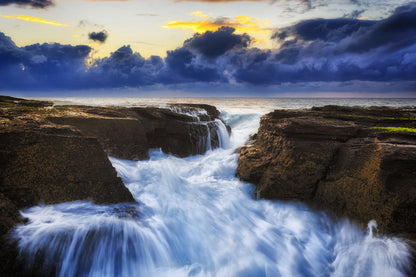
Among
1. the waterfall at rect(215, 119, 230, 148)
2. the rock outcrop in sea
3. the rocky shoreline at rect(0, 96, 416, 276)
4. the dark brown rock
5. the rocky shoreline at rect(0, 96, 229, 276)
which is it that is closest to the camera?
the rocky shoreline at rect(0, 96, 229, 276)

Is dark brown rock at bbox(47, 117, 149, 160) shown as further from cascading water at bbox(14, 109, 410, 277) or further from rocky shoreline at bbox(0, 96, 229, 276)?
cascading water at bbox(14, 109, 410, 277)

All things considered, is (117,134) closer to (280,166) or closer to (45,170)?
(45,170)

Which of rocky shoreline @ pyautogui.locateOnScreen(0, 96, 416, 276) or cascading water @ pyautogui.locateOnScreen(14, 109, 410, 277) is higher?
rocky shoreline @ pyautogui.locateOnScreen(0, 96, 416, 276)

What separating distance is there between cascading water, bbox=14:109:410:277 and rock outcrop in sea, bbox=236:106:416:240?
349mm

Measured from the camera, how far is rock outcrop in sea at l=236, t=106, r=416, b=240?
3.93 m

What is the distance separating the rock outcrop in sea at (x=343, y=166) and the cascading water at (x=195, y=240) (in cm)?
35

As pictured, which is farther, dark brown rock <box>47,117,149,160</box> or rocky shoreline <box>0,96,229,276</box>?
dark brown rock <box>47,117,149,160</box>

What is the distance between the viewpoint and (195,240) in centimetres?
461

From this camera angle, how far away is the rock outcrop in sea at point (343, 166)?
3.93 meters

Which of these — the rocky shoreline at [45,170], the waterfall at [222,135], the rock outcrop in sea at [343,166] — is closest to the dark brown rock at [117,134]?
the rocky shoreline at [45,170]

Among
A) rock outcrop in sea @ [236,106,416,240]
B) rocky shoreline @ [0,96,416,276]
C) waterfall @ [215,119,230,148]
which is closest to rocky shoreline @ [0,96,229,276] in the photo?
rocky shoreline @ [0,96,416,276]

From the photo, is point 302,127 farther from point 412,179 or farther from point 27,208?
point 27,208

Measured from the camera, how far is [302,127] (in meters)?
5.95

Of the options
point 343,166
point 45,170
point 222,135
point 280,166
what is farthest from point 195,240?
point 222,135
